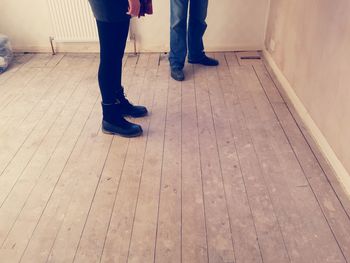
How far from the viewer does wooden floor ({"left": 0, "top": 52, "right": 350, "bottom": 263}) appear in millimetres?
1279

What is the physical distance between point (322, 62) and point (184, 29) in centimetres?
102

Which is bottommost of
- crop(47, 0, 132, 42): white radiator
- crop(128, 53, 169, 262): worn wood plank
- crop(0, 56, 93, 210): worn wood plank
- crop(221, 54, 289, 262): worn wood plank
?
crop(128, 53, 169, 262): worn wood plank

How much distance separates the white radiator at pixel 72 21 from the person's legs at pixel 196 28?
0.80m

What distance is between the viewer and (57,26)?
290cm

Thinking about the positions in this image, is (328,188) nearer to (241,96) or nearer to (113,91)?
(241,96)

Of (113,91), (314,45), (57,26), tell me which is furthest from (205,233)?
(57,26)

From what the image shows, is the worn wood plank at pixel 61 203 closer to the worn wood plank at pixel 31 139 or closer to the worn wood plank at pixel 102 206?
the worn wood plank at pixel 102 206

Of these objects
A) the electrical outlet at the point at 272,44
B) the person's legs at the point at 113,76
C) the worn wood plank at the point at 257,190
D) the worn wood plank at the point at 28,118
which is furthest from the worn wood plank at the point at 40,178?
the electrical outlet at the point at 272,44

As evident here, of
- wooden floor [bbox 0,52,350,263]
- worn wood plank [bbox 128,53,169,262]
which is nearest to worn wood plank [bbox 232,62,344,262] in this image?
wooden floor [bbox 0,52,350,263]

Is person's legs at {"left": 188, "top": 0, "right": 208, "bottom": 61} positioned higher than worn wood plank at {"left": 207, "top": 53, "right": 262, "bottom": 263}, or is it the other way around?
person's legs at {"left": 188, "top": 0, "right": 208, "bottom": 61}

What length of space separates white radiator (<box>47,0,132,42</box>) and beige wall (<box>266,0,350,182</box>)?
57.9 inches

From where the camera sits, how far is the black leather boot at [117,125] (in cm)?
186

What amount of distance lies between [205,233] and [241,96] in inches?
46.4

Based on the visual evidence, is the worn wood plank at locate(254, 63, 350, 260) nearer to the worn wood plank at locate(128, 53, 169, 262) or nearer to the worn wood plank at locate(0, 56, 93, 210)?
the worn wood plank at locate(128, 53, 169, 262)
